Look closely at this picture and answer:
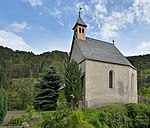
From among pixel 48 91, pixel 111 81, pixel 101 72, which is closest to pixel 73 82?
pixel 101 72

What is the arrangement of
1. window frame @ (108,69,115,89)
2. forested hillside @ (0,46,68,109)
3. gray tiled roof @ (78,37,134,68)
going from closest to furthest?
1. gray tiled roof @ (78,37,134,68)
2. window frame @ (108,69,115,89)
3. forested hillside @ (0,46,68,109)

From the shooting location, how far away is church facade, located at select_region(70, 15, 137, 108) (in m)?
25.1

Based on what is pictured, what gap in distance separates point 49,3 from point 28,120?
9601 mm

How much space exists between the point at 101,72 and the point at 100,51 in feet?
10.1

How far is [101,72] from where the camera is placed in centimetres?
2611

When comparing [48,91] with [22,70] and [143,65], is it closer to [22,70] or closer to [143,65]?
[22,70]

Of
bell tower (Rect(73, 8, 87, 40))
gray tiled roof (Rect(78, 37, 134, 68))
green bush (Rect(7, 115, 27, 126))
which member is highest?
bell tower (Rect(73, 8, 87, 40))

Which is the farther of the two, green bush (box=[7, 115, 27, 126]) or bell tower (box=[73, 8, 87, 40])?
bell tower (box=[73, 8, 87, 40])

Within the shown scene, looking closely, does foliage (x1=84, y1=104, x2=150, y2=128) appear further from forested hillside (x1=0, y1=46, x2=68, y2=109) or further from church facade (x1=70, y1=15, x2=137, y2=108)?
forested hillside (x1=0, y1=46, x2=68, y2=109)

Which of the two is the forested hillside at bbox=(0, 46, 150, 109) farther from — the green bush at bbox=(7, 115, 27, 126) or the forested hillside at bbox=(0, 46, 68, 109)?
the green bush at bbox=(7, 115, 27, 126)

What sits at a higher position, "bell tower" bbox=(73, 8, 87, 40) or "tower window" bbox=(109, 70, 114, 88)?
"bell tower" bbox=(73, 8, 87, 40)

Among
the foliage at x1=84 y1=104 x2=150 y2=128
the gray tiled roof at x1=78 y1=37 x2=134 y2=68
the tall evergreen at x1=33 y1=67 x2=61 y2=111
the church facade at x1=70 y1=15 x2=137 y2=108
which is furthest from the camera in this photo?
the gray tiled roof at x1=78 y1=37 x2=134 y2=68

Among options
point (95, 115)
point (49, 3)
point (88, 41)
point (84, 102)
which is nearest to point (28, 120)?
point (95, 115)

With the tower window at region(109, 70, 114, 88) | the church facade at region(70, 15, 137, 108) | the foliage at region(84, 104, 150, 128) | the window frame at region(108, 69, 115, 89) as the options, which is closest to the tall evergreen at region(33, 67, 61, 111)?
the church facade at region(70, 15, 137, 108)
